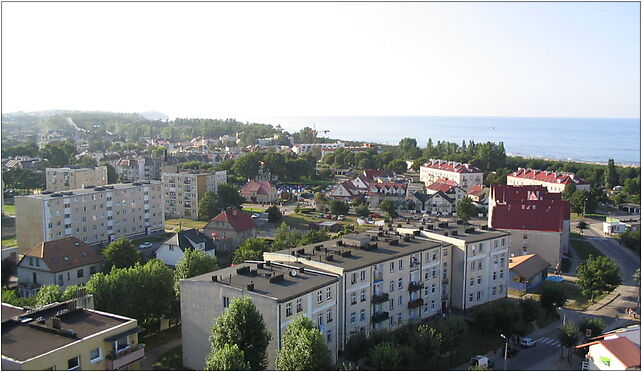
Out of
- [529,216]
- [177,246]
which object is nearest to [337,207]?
[529,216]

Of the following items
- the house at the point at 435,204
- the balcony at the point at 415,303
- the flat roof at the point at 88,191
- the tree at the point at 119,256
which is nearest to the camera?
the balcony at the point at 415,303

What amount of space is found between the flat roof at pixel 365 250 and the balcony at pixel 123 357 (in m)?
5.11

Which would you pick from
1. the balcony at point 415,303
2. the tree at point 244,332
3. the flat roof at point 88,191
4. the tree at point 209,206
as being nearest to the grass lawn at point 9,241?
the flat roof at point 88,191

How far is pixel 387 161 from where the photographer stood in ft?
181

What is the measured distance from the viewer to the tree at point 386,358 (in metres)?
11.1

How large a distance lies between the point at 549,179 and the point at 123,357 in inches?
1455

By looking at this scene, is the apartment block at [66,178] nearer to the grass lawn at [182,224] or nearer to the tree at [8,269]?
the grass lawn at [182,224]

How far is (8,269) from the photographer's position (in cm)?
1941

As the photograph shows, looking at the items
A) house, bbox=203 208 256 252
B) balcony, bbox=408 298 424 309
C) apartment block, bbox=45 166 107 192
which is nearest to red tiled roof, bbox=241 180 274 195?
apartment block, bbox=45 166 107 192

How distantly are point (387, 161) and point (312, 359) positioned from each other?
4615cm

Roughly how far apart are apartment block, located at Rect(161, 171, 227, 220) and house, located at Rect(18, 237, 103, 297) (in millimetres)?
13287

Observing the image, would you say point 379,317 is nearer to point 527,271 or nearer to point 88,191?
point 527,271

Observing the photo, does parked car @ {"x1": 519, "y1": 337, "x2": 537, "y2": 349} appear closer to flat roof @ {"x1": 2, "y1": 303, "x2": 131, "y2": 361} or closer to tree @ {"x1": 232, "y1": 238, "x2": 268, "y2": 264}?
tree @ {"x1": 232, "y1": 238, "x2": 268, "y2": 264}

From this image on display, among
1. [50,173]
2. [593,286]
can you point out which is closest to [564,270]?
[593,286]
